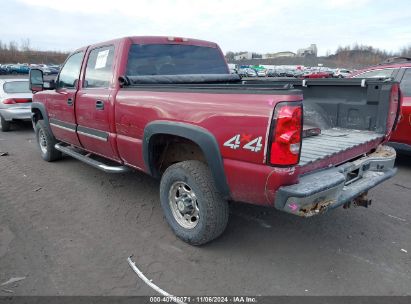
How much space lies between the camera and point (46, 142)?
620 cm

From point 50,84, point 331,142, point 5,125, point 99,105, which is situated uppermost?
point 50,84

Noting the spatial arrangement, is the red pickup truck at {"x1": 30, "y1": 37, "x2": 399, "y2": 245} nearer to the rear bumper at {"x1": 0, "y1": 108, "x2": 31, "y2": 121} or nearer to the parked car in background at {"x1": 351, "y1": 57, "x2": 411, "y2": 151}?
the parked car in background at {"x1": 351, "y1": 57, "x2": 411, "y2": 151}

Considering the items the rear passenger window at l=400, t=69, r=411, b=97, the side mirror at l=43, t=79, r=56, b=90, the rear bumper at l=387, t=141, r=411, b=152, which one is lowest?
the rear bumper at l=387, t=141, r=411, b=152

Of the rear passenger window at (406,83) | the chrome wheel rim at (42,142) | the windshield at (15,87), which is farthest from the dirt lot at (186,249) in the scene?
the windshield at (15,87)

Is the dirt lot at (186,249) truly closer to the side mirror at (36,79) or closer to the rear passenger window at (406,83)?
the rear passenger window at (406,83)

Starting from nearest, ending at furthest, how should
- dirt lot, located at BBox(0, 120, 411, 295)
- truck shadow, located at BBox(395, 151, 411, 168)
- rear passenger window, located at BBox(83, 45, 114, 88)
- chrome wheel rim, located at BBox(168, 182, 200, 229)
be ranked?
dirt lot, located at BBox(0, 120, 411, 295) < chrome wheel rim, located at BBox(168, 182, 200, 229) < rear passenger window, located at BBox(83, 45, 114, 88) < truck shadow, located at BBox(395, 151, 411, 168)

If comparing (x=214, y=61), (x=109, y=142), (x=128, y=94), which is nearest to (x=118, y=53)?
(x=128, y=94)

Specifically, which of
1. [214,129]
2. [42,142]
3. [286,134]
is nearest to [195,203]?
[214,129]

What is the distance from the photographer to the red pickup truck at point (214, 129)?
2.50m

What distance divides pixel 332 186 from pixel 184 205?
4.59ft

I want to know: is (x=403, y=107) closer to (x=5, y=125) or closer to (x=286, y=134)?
(x=286, y=134)

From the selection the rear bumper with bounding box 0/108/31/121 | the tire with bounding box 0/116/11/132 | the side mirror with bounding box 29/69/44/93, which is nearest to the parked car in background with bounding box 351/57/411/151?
the side mirror with bounding box 29/69/44/93

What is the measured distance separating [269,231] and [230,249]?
0.59m

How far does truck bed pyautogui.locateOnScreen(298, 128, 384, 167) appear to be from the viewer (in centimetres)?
293
